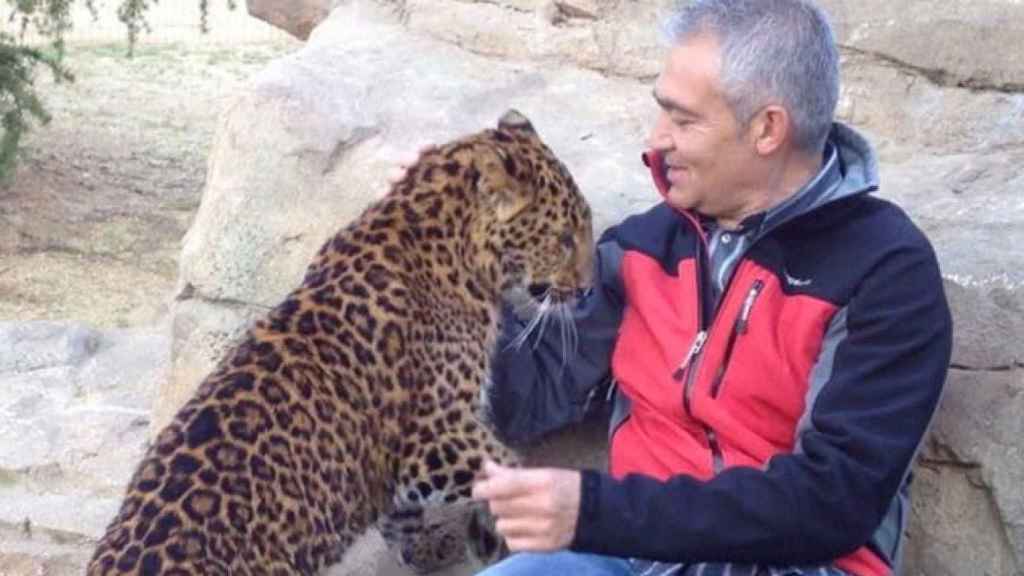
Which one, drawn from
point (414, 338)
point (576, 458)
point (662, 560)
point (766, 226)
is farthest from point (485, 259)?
point (662, 560)

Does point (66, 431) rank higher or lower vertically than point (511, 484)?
lower

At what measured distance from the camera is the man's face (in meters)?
3.60

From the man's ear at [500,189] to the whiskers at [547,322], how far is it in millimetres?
213

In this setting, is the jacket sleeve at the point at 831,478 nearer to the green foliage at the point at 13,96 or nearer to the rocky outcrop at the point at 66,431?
the rocky outcrop at the point at 66,431

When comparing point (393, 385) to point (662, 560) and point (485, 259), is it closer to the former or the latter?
point (485, 259)

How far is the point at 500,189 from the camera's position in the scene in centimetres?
434

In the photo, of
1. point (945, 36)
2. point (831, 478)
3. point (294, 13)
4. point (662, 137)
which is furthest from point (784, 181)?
point (294, 13)

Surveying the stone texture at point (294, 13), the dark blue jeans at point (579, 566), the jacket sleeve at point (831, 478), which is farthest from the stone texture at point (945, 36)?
the stone texture at point (294, 13)

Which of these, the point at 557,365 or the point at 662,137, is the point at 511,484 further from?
the point at 557,365

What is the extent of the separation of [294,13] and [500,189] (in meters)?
3.20

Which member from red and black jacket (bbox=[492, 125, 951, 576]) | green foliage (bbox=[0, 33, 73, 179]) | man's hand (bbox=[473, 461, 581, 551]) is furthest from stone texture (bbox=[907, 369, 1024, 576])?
green foliage (bbox=[0, 33, 73, 179])

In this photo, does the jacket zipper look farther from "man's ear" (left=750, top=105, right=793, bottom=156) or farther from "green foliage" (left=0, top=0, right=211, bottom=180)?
"green foliage" (left=0, top=0, right=211, bottom=180)

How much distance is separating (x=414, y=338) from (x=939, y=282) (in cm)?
132

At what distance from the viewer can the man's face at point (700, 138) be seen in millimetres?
3598
